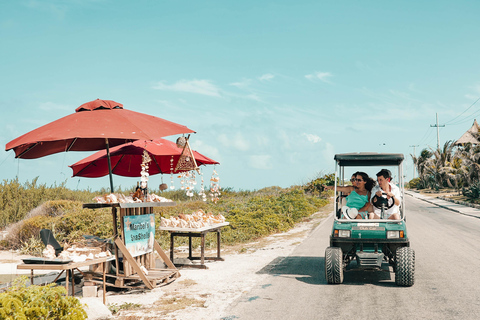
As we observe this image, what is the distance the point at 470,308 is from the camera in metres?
6.39

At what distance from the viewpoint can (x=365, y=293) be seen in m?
7.38

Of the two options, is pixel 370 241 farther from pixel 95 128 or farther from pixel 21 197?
pixel 21 197

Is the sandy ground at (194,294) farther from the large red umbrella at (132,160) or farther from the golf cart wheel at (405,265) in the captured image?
the golf cart wheel at (405,265)

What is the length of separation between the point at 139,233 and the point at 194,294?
1599 mm

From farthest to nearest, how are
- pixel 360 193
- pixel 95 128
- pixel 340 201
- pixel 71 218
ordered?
1. pixel 71 218
2. pixel 340 201
3. pixel 360 193
4. pixel 95 128

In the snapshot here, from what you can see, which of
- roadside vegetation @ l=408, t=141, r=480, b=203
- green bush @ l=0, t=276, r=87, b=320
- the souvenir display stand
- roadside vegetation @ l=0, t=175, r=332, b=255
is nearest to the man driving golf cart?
the souvenir display stand

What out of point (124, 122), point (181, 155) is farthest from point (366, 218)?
point (124, 122)

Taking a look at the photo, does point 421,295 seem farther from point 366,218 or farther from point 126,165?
point 126,165

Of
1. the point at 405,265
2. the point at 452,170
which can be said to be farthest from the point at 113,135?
the point at 452,170

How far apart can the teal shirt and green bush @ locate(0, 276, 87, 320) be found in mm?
5594

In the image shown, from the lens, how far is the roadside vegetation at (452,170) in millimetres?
40250

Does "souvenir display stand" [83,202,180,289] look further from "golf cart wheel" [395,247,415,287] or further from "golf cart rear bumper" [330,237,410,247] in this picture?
"golf cart wheel" [395,247,415,287]

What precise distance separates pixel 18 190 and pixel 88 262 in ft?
48.2

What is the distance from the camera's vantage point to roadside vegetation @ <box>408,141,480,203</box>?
40.2m
